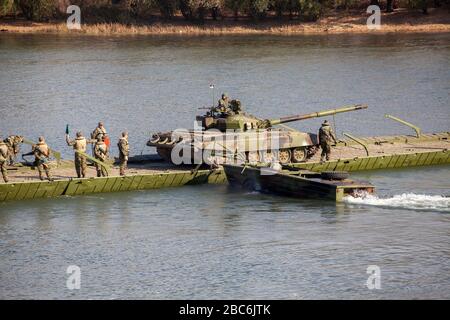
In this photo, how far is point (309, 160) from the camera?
4950 cm

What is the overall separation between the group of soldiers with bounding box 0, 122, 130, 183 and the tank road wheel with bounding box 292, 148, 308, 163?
681 cm

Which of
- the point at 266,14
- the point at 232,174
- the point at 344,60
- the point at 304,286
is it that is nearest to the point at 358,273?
the point at 304,286

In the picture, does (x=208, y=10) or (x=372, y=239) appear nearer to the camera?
(x=372, y=239)

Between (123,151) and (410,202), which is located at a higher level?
(123,151)

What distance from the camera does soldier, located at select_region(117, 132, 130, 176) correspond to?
45.7 meters

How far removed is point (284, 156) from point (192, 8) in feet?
207

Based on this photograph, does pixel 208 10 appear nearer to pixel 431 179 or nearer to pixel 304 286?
pixel 431 179

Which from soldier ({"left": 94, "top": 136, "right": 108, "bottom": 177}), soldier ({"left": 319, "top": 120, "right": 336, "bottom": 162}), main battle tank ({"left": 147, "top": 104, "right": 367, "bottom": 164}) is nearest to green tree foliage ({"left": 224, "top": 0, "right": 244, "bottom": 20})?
main battle tank ({"left": 147, "top": 104, "right": 367, "bottom": 164})

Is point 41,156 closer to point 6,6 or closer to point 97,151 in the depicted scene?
point 97,151

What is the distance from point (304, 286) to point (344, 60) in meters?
54.6

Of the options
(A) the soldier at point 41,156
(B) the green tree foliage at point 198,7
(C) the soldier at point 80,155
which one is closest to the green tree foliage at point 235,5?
(B) the green tree foliage at point 198,7

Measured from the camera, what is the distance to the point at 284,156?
48.8 metres

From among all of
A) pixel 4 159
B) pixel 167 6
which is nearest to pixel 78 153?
pixel 4 159

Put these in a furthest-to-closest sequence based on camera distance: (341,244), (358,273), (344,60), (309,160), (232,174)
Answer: (344,60)
(309,160)
(232,174)
(341,244)
(358,273)
